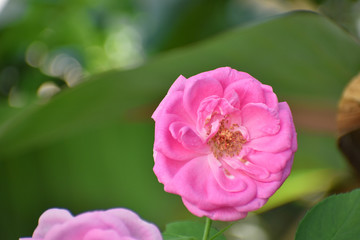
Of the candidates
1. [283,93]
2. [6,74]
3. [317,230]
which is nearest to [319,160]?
[283,93]

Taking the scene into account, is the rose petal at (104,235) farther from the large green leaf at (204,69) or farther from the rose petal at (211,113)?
the large green leaf at (204,69)

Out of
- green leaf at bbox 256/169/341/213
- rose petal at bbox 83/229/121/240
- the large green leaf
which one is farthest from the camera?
green leaf at bbox 256/169/341/213

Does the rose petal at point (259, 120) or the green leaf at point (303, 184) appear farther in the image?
the green leaf at point (303, 184)

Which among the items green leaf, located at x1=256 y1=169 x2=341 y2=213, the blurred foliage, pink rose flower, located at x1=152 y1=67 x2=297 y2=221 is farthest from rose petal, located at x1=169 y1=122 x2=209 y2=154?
green leaf, located at x1=256 y1=169 x2=341 y2=213

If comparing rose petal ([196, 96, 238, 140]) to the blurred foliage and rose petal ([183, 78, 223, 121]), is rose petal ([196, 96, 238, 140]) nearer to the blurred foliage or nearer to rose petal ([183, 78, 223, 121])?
rose petal ([183, 78, 223, 121])

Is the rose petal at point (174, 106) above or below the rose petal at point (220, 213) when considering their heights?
above

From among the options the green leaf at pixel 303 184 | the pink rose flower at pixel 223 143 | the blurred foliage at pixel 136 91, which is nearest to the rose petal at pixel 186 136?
the pink rose flower at pixel 223 143

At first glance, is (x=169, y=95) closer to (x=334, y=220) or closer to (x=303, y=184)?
(x=334, y=220)
